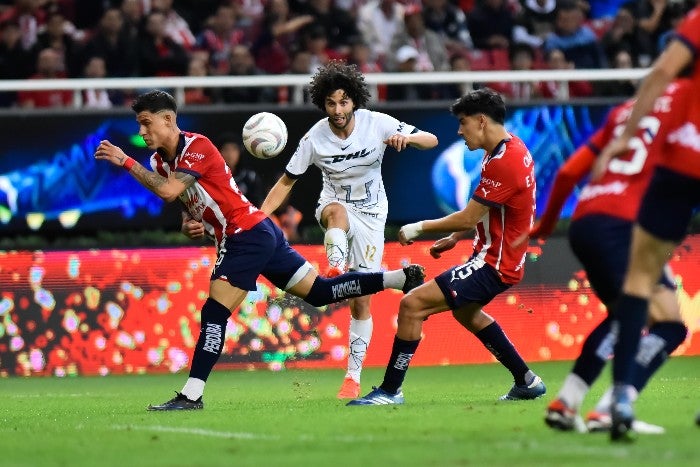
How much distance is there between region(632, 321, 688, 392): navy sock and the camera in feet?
23.6

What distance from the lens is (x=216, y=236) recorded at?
10.1 m

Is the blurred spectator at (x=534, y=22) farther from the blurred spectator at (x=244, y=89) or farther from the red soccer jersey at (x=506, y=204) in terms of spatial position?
the red soccer jersey at (x=506, y=204)

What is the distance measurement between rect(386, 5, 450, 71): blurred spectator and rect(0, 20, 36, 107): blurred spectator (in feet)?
14.0

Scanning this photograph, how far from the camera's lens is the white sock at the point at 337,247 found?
11102 mm

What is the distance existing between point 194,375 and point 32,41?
8.48 metres

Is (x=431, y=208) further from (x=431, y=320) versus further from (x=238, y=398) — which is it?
(x=238, y=398)

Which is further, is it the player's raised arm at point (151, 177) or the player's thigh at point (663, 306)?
the player's raised arm at point (151, 177)

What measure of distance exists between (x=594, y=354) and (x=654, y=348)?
30cm

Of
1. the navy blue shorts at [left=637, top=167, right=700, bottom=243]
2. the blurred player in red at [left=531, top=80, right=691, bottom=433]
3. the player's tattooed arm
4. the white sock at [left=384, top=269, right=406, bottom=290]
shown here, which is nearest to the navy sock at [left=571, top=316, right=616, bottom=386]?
the blurred player in red at [left=531, top=80, right=691, bottom=433]

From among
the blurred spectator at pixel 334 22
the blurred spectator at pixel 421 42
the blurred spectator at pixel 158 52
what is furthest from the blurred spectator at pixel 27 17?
the blurred spectator at pixel 421 42

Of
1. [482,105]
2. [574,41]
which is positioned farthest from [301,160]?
[574,41]

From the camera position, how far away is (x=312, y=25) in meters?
17.9

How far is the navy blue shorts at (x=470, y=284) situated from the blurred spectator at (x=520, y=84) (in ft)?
24.1

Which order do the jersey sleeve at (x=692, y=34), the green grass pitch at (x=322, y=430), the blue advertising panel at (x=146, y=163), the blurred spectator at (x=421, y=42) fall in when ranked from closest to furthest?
the jersey sleeve at (x=692, y=34) → the green grass pitch at (x=322, y=430) → the blue advertising panel at (x=146, y=163) → the blurred spectator at (x=421, y=42)
